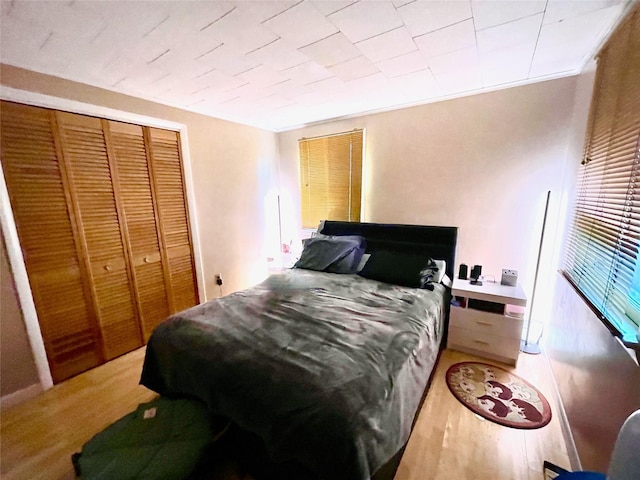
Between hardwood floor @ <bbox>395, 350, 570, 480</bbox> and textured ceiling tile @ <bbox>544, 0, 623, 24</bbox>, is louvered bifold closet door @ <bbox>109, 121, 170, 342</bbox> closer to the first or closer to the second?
hardwood floor @ <bbox>395, 350, 570, 480</bbox>

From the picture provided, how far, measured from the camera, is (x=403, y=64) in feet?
5.90

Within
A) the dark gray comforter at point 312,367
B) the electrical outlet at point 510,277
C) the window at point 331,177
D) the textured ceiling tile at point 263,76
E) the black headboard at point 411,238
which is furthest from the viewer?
the window at point 331,177

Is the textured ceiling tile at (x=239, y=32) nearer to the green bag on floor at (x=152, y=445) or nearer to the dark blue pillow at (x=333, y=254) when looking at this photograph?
the dark blue pillow at (x=333, y=254)

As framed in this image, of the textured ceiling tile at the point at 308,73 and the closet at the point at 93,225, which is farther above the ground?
the textured ceiling tile at the point at 308,73

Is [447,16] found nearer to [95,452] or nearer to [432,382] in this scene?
[432,382]

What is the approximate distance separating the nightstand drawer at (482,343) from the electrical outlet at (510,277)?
481mm

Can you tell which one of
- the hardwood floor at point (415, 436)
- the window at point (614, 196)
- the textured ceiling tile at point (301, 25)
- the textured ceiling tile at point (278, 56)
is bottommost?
the hardwood floor at point (415, 436)

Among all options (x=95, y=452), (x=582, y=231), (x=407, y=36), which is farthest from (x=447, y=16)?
(x=95, y=452)

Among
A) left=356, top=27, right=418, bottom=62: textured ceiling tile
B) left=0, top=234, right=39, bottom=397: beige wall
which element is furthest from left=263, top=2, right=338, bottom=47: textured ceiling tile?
left=0, top=234, right=39, bottom=397: beige wall

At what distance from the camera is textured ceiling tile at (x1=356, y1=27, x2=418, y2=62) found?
4.79 ft

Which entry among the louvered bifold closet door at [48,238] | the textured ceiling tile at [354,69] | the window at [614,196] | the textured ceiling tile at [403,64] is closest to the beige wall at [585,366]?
the window at [614,196]

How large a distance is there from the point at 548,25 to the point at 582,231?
1.22 metres

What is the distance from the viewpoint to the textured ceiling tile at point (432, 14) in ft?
4.01

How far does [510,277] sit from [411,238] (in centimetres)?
89
